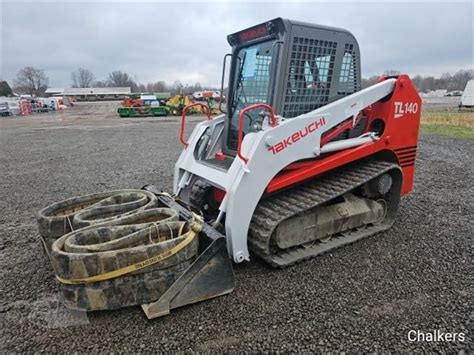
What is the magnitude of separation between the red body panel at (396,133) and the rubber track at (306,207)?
8.5 inches

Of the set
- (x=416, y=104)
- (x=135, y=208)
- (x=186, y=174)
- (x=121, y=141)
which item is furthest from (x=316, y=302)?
(x=121, y=141)

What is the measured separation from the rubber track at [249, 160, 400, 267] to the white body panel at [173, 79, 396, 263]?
0.51ft

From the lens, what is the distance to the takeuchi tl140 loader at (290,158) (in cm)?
320

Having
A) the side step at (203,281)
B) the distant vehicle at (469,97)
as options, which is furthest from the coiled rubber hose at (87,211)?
the distant vehicle at (469,97)

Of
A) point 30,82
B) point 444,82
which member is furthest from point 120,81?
point 444,82

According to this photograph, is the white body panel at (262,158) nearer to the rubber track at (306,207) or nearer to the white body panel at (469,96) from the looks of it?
the rubber track at (306,207)

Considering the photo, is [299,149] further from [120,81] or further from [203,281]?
[120,81]

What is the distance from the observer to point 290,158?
11.4 feet

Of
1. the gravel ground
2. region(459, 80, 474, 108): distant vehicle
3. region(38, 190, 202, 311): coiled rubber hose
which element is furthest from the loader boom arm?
region(459, 80, 474, 108): distant vehicle

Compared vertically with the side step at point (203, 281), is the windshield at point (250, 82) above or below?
above

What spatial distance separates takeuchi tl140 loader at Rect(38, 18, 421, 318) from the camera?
3199 mm

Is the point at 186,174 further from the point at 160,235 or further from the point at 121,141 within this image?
the point at 121,141

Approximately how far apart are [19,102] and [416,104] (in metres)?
47.4
